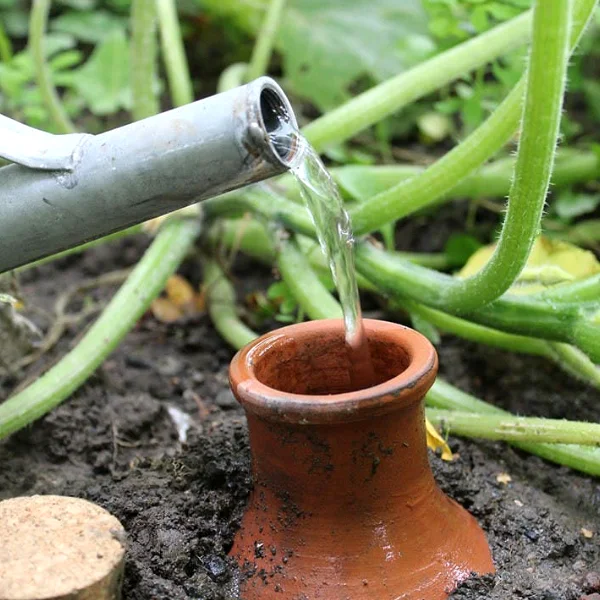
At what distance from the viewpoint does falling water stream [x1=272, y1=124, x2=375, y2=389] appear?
1545mm

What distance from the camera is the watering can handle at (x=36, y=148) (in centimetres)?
140

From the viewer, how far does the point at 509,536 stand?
164 centimetres

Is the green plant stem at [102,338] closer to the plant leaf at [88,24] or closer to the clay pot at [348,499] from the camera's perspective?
the clay pot at [348,499]

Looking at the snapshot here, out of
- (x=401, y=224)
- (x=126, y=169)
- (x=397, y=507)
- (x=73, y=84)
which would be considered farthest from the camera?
(x=73, y=84)

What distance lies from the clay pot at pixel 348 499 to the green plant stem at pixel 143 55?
1.20m

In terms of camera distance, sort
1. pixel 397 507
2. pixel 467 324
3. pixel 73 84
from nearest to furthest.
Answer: pixel 397 507 → pixel 467 324 → pixel 73 84

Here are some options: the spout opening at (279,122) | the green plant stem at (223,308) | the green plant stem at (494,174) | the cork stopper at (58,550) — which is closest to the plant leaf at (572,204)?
the green plant stem at (494,174)

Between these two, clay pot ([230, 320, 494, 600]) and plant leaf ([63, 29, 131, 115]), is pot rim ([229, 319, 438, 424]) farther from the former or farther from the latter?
plant leaf ([63, 29, 131, 115])

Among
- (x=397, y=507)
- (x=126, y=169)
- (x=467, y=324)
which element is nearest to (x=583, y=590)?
(x=397, y=507)

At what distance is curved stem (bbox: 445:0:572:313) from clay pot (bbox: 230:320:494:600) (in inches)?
9.3

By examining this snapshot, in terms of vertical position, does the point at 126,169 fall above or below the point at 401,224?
above

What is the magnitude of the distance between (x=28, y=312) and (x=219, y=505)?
47.7 inches

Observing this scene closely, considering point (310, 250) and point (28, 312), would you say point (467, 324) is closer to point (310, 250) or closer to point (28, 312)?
point (310, 250)

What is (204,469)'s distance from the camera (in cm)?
171
